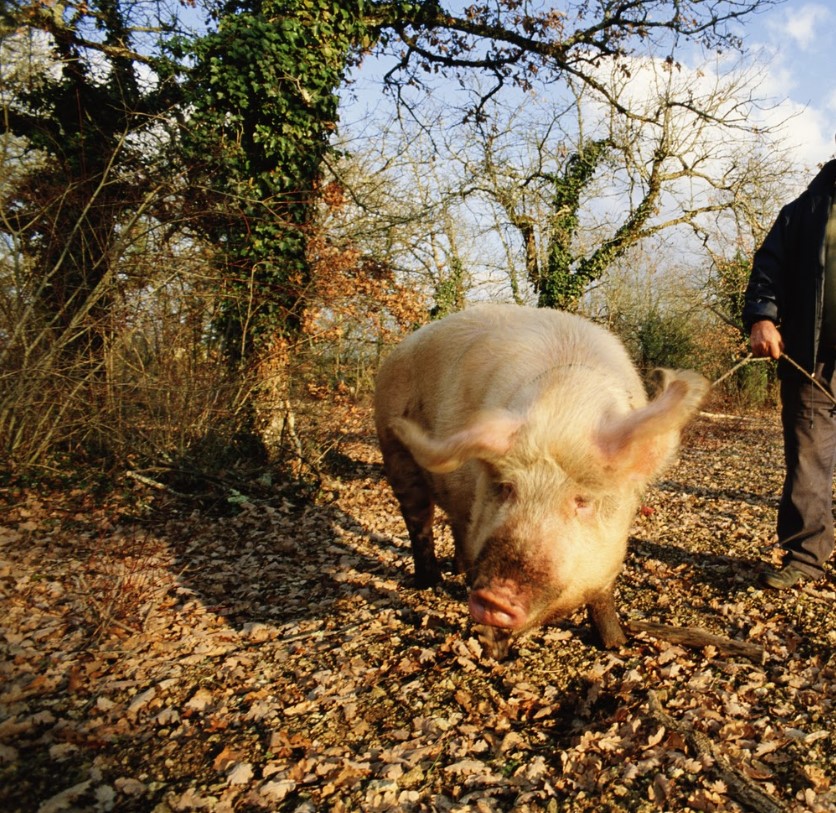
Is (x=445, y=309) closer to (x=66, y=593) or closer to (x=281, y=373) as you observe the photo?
(x=281, y=373)

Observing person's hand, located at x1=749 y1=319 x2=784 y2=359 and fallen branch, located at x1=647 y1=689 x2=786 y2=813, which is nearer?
fallen branch, located at x1=647 y1=689 x2=786 y2=813

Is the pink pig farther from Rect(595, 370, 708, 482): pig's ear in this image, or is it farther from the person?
the person

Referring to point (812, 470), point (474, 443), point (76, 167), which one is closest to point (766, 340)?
point (812, 470)

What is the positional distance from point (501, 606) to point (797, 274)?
3.09 m

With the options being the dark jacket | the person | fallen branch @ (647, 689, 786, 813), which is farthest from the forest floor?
the dark jacket

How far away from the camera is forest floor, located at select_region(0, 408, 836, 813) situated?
92.6 inches

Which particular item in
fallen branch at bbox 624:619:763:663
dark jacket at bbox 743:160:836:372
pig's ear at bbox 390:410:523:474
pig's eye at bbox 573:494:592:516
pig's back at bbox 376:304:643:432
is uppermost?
dark jacket at bbox 743:160:836:372

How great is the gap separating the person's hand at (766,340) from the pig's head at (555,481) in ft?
4.79

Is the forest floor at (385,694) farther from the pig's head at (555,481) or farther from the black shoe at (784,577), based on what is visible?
the pig's head at (555,481)

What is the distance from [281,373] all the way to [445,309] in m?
10.5

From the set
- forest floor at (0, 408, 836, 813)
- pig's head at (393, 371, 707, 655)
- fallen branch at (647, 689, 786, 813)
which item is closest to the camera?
fallen branch at (647, 689, 786, 813)

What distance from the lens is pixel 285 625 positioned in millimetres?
3975

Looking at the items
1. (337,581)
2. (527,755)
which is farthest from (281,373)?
(527,755)

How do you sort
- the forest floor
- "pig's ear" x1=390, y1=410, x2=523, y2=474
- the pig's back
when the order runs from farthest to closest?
A: 1. the pig's back
2. "pig's ear" x1=390, y1=410, x2=523, y2=474
3. the forest floor
